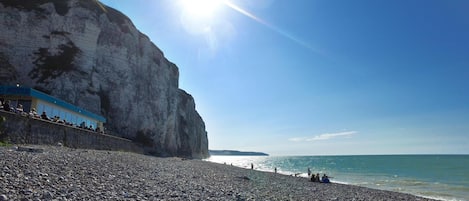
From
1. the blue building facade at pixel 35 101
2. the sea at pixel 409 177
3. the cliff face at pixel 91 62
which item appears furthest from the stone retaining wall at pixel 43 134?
the sea at pixel 409 177

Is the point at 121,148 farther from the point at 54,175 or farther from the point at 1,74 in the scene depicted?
the point at 54,175

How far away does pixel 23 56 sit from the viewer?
48125 mm

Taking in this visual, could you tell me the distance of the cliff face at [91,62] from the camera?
47812 mm

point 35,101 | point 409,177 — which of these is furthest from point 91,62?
point 409,177

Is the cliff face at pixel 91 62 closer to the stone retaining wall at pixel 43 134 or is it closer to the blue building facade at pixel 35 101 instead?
the blue building facade at pixel 35 101

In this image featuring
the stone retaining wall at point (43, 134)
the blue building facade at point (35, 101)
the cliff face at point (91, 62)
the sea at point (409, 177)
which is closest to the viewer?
the stone retaining wall at point (43, 134)

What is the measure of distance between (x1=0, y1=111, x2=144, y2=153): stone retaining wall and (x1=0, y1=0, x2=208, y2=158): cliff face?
18629mm

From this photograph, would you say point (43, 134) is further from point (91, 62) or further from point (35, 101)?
point (91, 62)

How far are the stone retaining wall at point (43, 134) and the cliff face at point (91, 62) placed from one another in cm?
1863

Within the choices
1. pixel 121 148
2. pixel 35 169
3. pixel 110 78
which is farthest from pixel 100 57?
pixel 35 169

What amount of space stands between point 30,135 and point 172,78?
54.0 m

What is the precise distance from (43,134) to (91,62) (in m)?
31.7

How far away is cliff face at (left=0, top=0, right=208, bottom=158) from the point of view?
47.8 m

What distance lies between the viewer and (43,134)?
2345 centimetres
